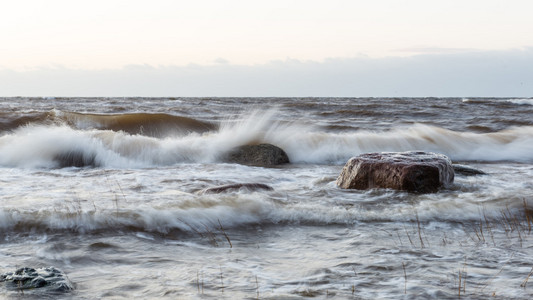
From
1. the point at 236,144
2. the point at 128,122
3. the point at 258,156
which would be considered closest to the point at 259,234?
the point at 258,156

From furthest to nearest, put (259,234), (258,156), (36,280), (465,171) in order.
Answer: (258,156)
(465,171)
(259,234)
(36,280)

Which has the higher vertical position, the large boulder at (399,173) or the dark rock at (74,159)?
the large boulder at (399,173)

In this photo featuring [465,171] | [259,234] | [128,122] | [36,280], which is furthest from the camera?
[128,122]

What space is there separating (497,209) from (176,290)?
150 inches

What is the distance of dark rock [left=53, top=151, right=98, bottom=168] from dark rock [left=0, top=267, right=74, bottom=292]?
672cm

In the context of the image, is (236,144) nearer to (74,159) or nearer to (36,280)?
(74,159)

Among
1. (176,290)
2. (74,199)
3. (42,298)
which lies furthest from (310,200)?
(42,298)

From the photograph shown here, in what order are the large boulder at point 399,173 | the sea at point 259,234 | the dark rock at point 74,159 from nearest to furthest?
the sea at point 259,234 → the large boulder at point 399,173 → the dark rock at point 74,159

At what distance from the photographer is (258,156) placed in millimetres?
9562

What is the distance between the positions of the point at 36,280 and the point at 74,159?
7.29 m

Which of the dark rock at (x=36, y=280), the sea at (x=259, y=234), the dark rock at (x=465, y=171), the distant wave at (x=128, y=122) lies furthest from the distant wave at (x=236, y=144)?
the dark rock at (x=36, y=280)

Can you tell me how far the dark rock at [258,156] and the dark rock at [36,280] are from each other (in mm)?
6493

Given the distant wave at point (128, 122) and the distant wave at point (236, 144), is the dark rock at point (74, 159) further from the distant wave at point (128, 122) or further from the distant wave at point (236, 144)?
the distant wave at point (128, 122)

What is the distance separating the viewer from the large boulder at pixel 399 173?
6086mm
